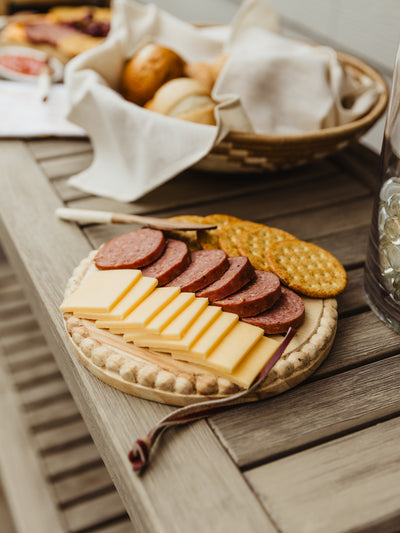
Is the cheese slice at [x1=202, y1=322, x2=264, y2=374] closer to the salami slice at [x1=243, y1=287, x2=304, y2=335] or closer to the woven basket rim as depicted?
the salami slice at [x1=243, y1=287, x2=304, y2=335]

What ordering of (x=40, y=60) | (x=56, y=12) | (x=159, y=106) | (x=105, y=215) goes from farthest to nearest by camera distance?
(x=56, y=12), (x=40, y=60), (x=159, y=106), (x=105, y=215)

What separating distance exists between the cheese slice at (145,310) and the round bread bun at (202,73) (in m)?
0.60

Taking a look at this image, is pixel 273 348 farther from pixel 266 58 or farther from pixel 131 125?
pixel 266 58

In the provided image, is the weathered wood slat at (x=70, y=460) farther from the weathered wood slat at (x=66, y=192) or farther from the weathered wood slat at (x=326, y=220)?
the weathered wood slat at (x=326, y=220)

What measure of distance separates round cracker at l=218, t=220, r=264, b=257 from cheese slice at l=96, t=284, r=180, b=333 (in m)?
0.14

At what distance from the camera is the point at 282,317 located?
2.22 ft

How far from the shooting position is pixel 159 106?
1030 millimetres

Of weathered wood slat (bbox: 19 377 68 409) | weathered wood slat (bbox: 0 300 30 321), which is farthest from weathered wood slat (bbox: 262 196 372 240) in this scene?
weathered wood slat (bbox: 0 300 30 321)

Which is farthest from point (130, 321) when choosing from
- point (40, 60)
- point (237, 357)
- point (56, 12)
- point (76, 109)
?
point (56, 12)

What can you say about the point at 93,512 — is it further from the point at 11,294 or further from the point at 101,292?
the point at 11,294

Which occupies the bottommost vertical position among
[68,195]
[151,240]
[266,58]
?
[68,195]

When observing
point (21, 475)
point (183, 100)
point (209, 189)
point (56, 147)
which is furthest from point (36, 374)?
point (183, 100)

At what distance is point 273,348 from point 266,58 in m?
0.66

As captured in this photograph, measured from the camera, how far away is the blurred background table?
0.54m
